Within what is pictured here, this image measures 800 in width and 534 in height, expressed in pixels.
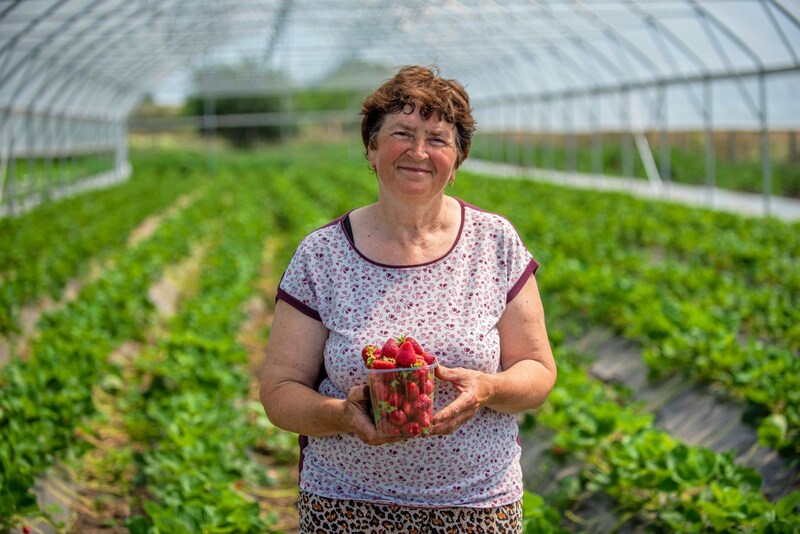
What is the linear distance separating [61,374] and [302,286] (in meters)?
2.79

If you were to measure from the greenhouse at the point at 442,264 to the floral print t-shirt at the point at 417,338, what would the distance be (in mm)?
22

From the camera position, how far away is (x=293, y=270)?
226 centimetres

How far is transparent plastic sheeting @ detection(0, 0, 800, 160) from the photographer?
1197 cm

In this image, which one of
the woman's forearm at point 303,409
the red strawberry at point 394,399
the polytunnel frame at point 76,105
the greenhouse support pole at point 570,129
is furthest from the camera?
the greenhouse support pole at point 570,129

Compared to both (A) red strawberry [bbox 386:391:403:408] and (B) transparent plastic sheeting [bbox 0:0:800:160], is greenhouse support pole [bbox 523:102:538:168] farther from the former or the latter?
(A) red strawberry [bbox 386:391:403:408]

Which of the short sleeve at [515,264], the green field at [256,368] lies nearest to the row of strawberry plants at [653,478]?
the green field at [256,368]

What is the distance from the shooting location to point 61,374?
15.1 ft

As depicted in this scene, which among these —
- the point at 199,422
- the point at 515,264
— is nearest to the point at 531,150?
the point at 199,422

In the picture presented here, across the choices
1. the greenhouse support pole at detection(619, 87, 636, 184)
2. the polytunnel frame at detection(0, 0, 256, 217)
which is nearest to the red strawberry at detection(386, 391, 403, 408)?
the polytunnel frame at detection(0, 0, 256, 217)

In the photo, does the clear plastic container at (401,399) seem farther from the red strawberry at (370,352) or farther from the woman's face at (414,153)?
the woman's face at (414,153)

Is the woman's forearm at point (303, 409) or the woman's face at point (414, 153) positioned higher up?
the woman's face at point (414, 153)

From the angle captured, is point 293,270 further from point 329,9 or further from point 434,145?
point 329,9

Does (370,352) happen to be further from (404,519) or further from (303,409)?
(404,519)

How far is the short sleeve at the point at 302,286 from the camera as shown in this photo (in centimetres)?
224
